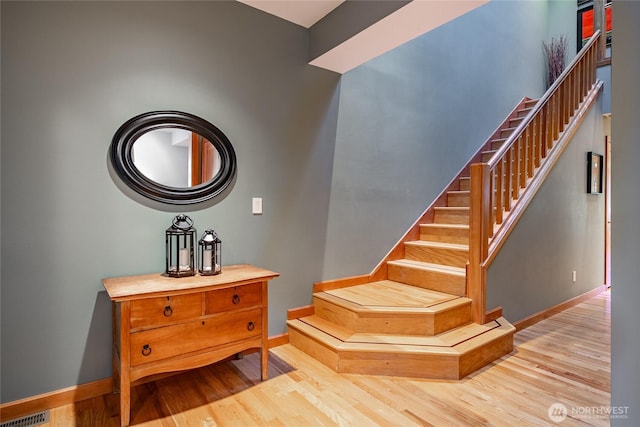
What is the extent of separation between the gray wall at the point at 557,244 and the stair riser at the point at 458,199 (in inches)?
28.8

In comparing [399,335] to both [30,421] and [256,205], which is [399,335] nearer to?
[256,205]

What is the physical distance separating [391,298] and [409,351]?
0.60 metres

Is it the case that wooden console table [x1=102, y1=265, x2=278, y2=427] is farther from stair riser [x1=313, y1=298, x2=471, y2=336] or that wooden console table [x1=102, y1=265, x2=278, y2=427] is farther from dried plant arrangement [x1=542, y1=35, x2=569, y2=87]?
dried plant arrangement [x1=542, y1=35, x2=569, y2=87]

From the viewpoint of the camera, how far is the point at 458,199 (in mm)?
4047

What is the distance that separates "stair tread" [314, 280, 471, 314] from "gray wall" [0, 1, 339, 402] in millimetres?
594

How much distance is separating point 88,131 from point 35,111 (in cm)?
25

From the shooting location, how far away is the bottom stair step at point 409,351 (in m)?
2.29

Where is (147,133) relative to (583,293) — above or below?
above

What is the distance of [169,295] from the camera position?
1855 mm

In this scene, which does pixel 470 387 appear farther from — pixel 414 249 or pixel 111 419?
pixel 111 419

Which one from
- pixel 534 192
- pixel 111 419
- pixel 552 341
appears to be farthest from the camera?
pixel 534 192

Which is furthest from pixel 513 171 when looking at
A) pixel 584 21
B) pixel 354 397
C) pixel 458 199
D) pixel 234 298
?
pixel 584 21

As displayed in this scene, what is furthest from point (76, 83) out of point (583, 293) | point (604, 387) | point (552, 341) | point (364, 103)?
point (583, 293)

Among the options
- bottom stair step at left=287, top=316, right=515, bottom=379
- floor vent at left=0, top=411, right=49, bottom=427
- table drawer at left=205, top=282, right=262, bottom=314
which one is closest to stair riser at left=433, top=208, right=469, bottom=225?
bottom stair step at left=287, top=316, right=515, bottom=379
